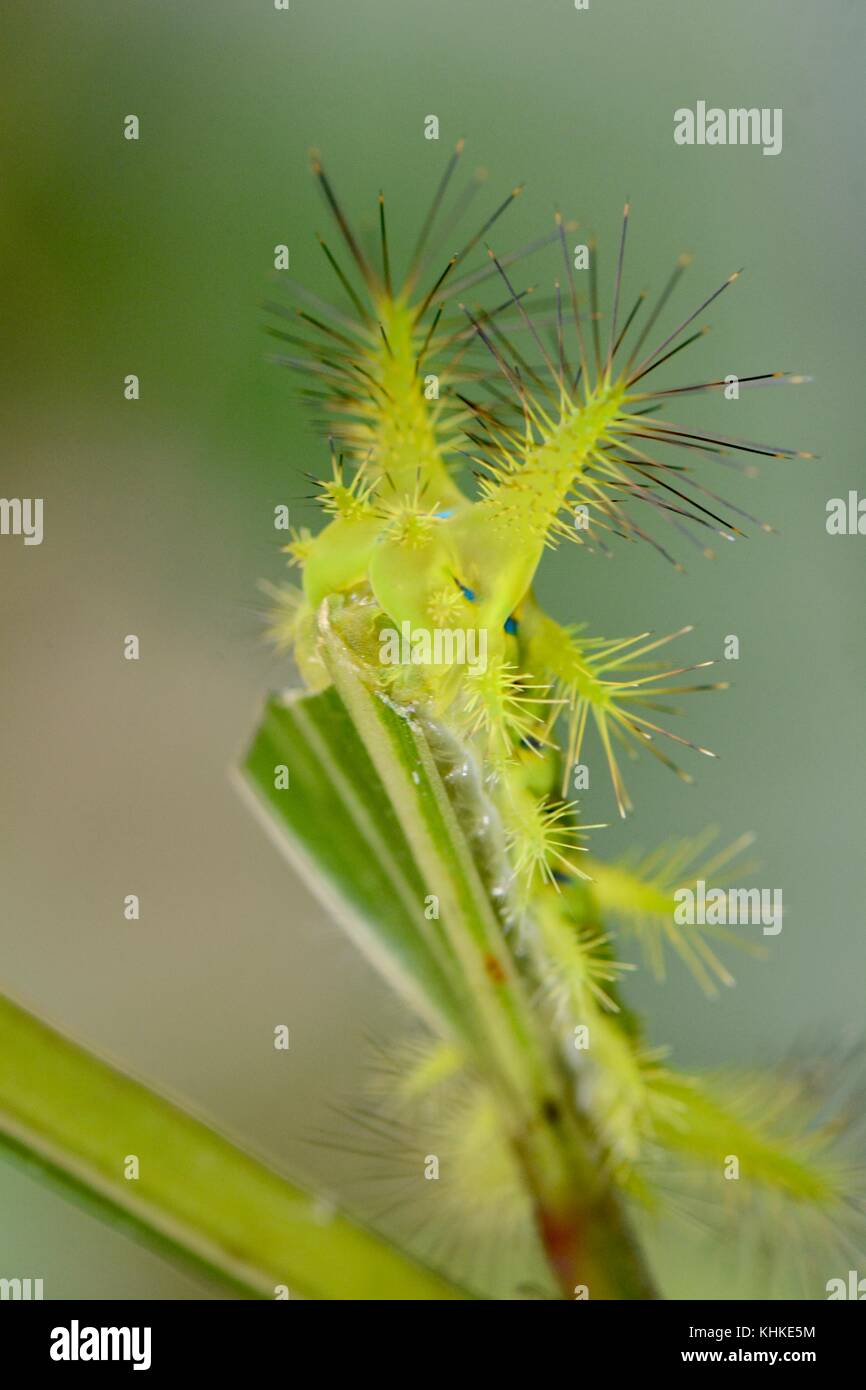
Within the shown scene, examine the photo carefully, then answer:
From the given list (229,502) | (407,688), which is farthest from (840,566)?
(407,688)

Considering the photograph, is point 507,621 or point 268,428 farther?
point 268,428

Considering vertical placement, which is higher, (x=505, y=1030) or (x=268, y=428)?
(x=268, y=428)

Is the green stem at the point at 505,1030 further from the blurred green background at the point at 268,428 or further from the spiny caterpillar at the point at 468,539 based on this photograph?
the blurred green background at the point at 268,428

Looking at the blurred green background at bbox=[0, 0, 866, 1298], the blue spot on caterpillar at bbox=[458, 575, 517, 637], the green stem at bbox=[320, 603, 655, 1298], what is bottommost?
the green stem at bbox=[320, 603, 655, 1298]

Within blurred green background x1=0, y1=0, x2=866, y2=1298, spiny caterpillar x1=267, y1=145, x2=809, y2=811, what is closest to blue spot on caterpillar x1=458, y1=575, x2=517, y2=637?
spiny caterpillar x1=267, y1=145, x2=809, y2=811

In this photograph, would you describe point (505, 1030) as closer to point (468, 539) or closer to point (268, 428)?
point (468, 539)

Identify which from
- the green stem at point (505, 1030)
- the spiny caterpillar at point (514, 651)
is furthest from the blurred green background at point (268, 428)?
the green stem at point (505, 1030)

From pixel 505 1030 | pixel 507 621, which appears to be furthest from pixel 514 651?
pixel 505 1030

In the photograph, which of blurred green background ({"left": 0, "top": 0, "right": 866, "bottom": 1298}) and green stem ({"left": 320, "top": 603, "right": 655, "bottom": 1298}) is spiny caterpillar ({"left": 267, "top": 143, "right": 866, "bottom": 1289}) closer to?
green stem ({"left": 320, "top": 603, "right": 655, "bottom": 1298})

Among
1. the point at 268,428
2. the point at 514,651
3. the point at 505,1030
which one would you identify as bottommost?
the point at 505,1030
